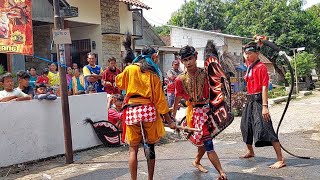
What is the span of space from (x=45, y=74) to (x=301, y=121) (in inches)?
271

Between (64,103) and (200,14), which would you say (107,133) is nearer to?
(64,103)

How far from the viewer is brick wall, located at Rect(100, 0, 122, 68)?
16172 millimetres

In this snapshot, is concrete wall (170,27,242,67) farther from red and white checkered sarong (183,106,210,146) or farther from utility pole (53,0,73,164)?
red and white checkered sarong (183,106,210,146)

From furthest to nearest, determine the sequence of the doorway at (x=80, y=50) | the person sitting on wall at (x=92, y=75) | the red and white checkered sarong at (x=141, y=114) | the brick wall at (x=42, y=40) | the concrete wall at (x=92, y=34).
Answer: the doorway at (x=80, y=50) < the concrete wall at (x=92, y=34) < the brick wall at (x=42, y=40) < the person sitting on wall at (x=92, y=75) < the red and white checkered sarong at (x=141, y=114)

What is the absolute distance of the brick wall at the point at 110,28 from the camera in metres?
16.2

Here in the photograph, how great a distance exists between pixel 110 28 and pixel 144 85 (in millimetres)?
12248

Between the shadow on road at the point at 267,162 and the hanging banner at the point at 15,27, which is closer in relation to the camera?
the shadow on road at the point at 267,162

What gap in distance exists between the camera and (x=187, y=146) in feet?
25.6

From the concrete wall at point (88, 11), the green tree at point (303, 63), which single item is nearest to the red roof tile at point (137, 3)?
the concrete wall at point (88, 11)

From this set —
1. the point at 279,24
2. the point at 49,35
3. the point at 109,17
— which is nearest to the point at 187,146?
the point at 49,35

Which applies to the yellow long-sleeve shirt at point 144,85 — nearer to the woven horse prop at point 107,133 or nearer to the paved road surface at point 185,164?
the paved road surface at point 185,164

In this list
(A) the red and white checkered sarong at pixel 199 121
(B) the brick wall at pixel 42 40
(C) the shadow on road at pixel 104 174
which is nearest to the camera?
(A) the red and white checkered sarong at pixel 199 121

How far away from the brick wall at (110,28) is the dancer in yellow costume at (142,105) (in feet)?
37.7

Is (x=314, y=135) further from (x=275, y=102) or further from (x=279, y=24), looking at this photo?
(x=279, y=24)
